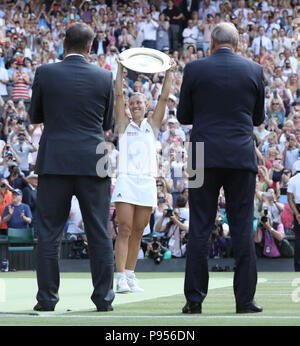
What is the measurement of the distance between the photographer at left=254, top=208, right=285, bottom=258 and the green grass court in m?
5.85

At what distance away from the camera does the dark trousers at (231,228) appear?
22.3 ft

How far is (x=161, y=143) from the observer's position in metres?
20.7

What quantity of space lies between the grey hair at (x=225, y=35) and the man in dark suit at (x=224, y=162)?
17 cm

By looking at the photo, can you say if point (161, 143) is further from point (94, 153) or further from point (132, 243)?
point (94, 153)

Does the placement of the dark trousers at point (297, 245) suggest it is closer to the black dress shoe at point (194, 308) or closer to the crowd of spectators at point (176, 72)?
the crowd of spectators at point (176, 72)

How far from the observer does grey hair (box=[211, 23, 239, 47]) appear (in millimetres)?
6980

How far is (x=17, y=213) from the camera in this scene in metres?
18.2

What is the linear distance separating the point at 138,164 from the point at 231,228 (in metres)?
2.94

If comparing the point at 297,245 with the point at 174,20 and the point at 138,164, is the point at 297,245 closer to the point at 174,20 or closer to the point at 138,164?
the point at 138,164

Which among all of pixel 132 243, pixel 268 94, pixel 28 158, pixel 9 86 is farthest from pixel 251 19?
pixel 132 243

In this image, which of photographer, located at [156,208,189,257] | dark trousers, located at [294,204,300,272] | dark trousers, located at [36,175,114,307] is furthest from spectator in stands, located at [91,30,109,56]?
dark trousers, located at [36,175,114,307]

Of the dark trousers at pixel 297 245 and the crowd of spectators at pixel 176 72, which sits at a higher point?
the crowd of spectators at pixel 176 72

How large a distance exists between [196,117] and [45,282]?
177 centimetres

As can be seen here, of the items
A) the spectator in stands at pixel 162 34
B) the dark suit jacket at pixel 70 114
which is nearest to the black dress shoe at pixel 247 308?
the dark suit jacket at pixel 70 114
